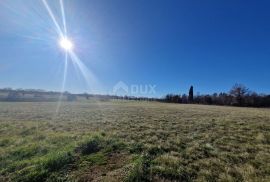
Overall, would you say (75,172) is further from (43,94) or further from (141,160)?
(43,94)

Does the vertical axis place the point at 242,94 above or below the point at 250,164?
above

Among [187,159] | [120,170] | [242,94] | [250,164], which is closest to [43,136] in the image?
[120,170]

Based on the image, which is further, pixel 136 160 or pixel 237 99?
pixel 237 99

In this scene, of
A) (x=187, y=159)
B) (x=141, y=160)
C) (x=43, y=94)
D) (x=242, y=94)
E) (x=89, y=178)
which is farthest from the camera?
(x=43, y=94)

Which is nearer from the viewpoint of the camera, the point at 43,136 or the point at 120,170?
the point at 120,170

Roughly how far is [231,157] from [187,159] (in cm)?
156

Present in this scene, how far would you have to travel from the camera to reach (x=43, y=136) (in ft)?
30.6

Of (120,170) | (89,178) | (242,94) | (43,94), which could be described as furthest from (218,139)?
(43,94)

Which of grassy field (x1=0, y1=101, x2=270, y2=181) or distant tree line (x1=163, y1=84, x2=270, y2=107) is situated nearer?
grassy field (x1=0, y1=101, x2=270, y2=181)

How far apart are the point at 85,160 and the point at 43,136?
14.1 feet

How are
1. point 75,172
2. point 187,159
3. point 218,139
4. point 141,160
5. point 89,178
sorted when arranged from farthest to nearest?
point 218,139 → point 187,159 → point 141,160 → point 75,172 → point 89,178

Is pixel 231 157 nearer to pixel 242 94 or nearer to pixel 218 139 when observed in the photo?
pixel 218 139

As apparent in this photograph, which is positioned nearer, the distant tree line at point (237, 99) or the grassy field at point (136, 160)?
the grassy field at point (136, 160)

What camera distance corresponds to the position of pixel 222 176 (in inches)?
197
